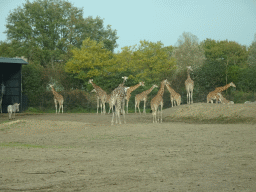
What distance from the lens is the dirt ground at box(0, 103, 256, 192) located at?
583 centimetres

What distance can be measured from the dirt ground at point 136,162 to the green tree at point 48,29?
3977 cm

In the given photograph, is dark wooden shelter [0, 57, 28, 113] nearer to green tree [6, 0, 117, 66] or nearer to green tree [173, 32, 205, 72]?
green tree [6, 0, 117, 66]

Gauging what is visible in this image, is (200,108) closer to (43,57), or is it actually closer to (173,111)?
(173,111)

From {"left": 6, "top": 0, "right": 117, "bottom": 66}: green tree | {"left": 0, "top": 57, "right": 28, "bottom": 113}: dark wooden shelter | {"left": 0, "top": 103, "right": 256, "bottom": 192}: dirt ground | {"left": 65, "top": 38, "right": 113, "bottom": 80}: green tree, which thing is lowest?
{"left": 0, "top": 103, "right": 256, "bottom": 192}: dirt ground

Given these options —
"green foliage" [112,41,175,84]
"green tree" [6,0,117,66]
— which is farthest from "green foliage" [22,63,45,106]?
"green tree" [6,0,117,66]

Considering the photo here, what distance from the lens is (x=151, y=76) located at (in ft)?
158

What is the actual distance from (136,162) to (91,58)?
3587 centimetres

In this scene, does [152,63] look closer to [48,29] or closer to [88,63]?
[88,63]

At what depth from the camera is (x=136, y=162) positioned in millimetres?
7824

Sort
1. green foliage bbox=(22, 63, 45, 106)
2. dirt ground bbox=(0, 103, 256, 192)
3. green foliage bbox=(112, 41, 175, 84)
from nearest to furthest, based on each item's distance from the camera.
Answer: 1. dirt ground bbox=(0, 103, 256, 192)
2. green foliage bbox=(22, 63, 45, 106)
3. green foliage bbox=(112, 41, 175, 84)

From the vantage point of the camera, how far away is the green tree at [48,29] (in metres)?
54.3

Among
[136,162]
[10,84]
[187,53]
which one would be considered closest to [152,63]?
[187,53]

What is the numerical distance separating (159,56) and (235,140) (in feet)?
120

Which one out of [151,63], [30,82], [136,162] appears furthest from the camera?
[151,63]
